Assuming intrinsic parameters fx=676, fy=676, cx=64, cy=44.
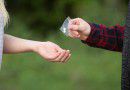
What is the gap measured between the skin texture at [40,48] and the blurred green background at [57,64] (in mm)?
2634

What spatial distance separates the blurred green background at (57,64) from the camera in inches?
A: 243

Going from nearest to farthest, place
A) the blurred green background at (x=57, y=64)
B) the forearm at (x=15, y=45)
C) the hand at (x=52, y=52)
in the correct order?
the hand at (x=52, y=52), the forearm at (x=15, y=45), the blurred green background at (x=57, y=64)

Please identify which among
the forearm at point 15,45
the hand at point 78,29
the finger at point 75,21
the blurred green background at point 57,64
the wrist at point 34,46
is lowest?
the blurred green background at point 57,64

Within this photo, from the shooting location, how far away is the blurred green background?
6.17m

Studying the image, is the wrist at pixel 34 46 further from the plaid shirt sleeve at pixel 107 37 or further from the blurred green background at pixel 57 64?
the blurred green background at pixel 57 64

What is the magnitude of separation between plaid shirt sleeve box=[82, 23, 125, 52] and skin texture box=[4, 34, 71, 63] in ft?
1.06

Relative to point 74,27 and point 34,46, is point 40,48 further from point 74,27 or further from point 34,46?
point 74,27

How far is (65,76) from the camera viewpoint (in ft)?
20.9

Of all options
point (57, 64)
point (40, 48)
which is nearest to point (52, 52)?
point (40, 48)

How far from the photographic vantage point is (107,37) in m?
3.51

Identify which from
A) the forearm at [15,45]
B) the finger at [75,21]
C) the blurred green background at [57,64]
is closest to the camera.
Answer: the forearm at [15,45]

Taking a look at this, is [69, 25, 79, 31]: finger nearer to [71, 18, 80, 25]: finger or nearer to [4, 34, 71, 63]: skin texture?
[71, 18, 80, 25]: finger

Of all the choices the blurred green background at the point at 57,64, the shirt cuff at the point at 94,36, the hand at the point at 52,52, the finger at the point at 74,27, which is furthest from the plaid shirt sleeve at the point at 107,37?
the blurred green background at the point at 57,64

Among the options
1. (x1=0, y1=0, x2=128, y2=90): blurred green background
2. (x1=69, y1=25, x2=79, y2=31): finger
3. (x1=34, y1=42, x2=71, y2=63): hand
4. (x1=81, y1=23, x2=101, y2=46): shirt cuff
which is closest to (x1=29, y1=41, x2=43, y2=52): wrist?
(x1=34, y1=42, x2=71, y2=63): hand
